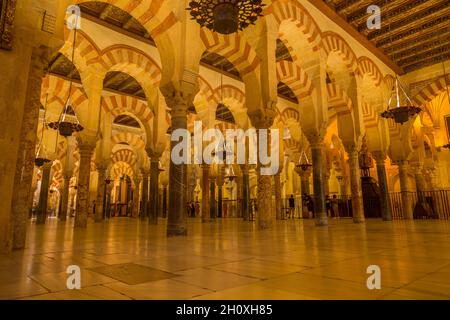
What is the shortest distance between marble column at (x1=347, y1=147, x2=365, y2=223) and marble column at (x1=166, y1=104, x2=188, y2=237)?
507cm

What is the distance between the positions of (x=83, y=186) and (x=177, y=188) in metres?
2.87

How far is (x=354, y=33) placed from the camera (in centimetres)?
806

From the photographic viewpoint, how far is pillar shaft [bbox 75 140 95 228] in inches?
239

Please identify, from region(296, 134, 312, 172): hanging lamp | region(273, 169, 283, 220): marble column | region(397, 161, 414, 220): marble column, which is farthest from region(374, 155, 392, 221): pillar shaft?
region(273, 169, 283, 220): marble column

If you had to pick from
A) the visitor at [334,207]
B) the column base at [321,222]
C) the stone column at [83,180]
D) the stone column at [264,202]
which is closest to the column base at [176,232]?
the stone column at [264,202]

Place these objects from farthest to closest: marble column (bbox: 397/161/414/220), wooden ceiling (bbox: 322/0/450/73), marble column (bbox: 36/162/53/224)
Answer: marble column (bbox: 397/161/414/220) < marble column (bbox: 36/162/53/224) < wooden ceiling (bbox: 322/0/450/73)

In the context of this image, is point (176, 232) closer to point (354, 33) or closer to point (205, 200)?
point (205, 200)

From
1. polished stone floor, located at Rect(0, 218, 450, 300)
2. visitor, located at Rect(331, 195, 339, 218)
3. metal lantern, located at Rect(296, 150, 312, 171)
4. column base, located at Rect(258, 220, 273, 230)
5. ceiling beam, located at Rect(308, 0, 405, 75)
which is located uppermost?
ceiling beam, located at Rect(308, 0, 405, 75)

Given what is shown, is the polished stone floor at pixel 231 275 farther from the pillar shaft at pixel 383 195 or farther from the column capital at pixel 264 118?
the pillar shaft at pixel 383 195

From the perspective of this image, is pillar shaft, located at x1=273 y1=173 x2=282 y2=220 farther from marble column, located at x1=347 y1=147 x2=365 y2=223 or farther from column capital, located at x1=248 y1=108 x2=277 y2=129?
column capital, located at x1=248 y1=108 x2=277 y2=129

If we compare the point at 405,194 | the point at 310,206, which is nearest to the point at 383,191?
the point at 405,194

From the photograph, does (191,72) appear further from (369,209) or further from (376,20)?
(369,209)
